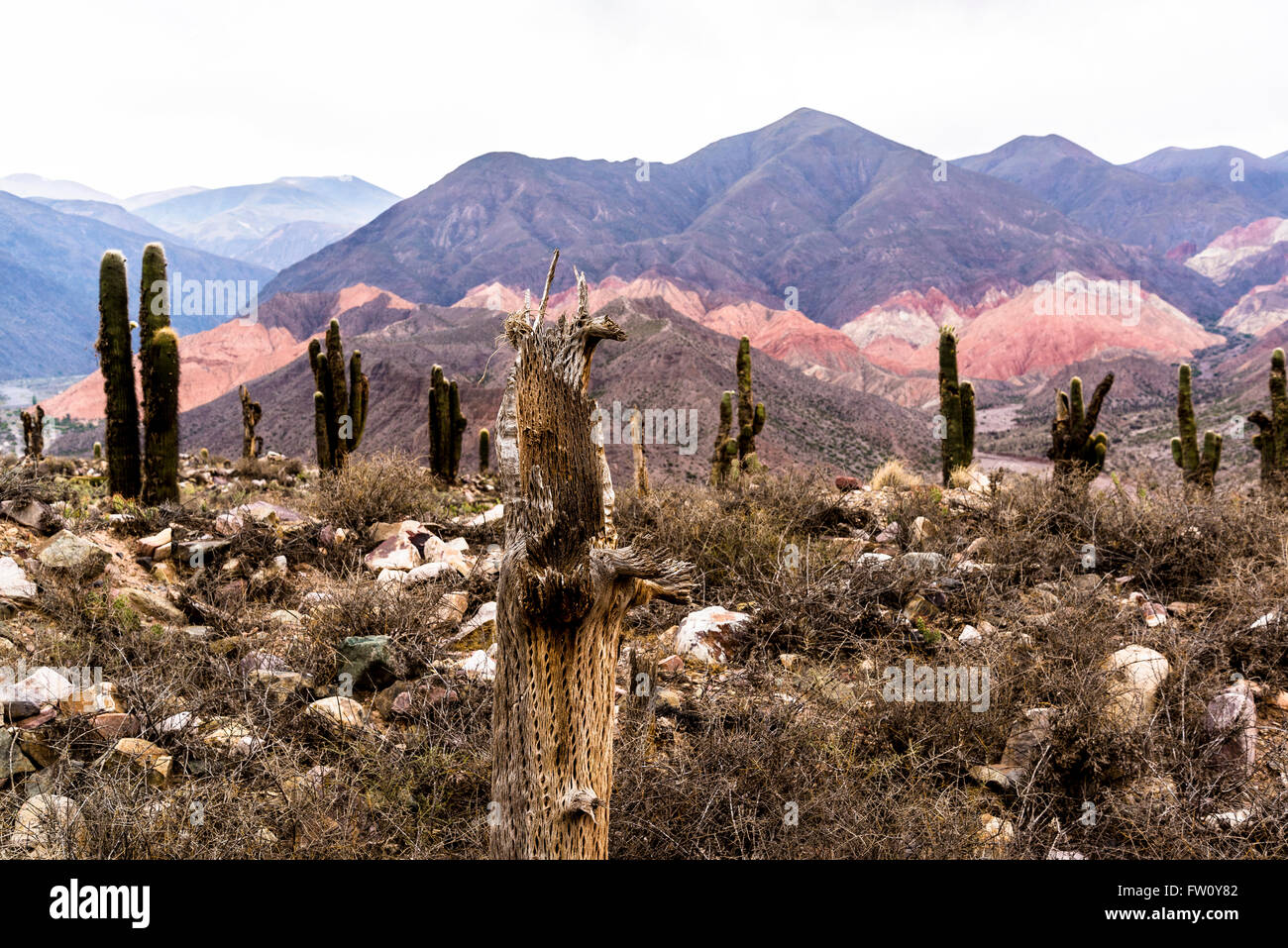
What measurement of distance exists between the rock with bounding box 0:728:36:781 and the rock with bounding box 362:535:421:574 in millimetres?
2890

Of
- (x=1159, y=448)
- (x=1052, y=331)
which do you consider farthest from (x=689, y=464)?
(x=1052, y=331)

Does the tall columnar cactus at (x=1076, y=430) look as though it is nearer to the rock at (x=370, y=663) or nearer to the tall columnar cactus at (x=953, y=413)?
the tall columnar cactus at (x=953, y=413)

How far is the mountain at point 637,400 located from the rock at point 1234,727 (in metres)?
22.9

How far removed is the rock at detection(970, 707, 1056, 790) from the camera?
3363 millimetres

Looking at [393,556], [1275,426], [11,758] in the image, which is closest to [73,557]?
[393,556]

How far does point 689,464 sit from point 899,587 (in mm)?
23695

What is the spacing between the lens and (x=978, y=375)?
72625 millimetres

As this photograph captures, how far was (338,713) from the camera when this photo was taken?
359 cm

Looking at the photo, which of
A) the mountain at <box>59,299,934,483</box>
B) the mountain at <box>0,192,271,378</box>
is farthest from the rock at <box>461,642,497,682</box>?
the mountain at <box>0,192,271,378</box>

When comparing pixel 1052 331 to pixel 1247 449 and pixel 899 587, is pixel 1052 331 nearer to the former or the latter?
pixel 1247 449

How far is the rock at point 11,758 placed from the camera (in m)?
3.04

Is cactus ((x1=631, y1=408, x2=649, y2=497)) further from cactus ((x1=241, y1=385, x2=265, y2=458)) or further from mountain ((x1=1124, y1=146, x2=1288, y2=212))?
mountain ((x1=1124, y1=146, x2=1288, y2=212))

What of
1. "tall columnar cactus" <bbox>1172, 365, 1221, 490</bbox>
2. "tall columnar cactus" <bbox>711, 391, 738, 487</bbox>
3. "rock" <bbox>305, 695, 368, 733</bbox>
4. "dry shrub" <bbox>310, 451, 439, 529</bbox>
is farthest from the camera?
"tall columnar cactus" <bbox>711, 391, 738, 487</bbox>

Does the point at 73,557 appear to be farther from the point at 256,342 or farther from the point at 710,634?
the point at 256,342
